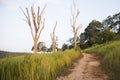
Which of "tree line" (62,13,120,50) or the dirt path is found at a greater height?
"tree line" (62,13,120,50)

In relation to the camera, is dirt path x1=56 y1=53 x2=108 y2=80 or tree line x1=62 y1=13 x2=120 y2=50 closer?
dirt path x1=56 y1=53 x2=108 y2=80

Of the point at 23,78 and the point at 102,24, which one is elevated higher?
the point at 102,24

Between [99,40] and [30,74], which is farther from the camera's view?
[99,40]

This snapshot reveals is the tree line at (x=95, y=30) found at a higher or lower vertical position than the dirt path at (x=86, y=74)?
higher

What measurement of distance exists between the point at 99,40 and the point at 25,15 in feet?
115

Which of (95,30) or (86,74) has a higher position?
(95,30)

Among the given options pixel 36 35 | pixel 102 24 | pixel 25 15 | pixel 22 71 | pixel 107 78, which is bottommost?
pixel 107 78

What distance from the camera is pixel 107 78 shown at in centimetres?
870

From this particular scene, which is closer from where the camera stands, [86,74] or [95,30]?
[86,74]

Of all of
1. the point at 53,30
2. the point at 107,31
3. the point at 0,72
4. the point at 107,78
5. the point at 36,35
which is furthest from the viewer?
the point at 107,31

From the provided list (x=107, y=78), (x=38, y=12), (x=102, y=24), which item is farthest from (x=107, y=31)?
(x=107, y=78)

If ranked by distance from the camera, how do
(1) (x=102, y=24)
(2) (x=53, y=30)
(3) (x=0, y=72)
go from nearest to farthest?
(3) (x=0, y=72) < (2) (x=53, y=30) < (1) (x=102, y=24)

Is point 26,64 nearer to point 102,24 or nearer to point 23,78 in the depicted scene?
point 23,78

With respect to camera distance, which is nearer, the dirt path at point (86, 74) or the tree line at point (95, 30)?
the dirt path at point (86, 74)
